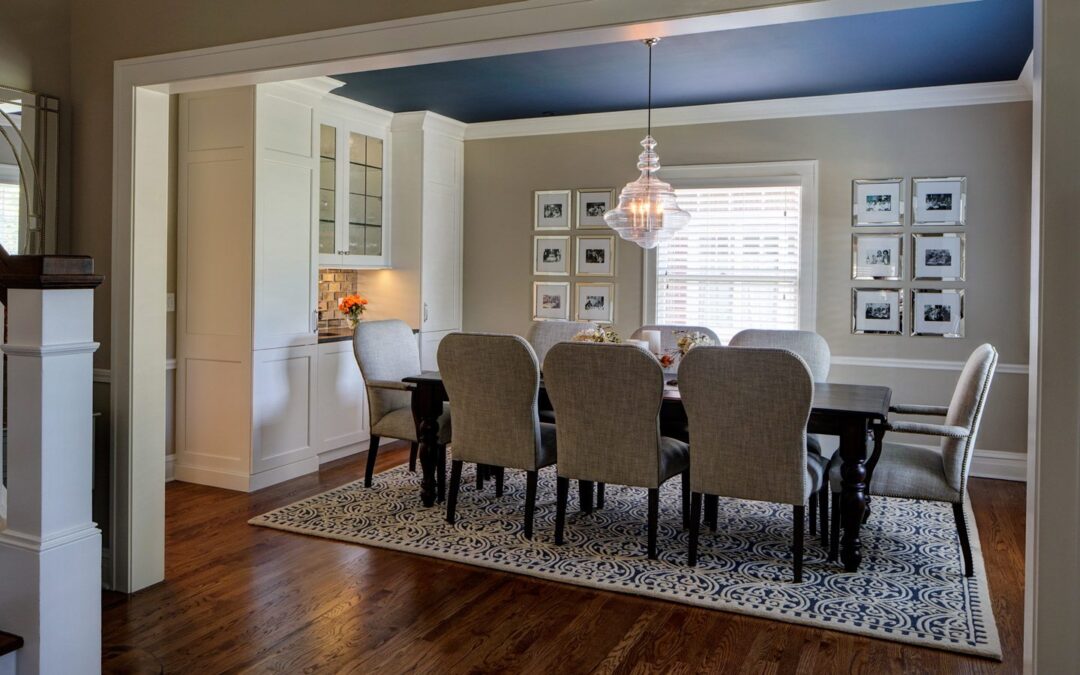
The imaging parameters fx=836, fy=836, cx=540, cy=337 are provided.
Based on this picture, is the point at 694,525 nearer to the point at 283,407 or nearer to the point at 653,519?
the point at 653,519

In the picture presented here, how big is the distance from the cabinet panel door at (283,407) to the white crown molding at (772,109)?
2523mm

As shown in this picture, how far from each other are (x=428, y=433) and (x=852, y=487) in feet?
7.06

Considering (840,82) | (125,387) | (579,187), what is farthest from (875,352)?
(125,387)

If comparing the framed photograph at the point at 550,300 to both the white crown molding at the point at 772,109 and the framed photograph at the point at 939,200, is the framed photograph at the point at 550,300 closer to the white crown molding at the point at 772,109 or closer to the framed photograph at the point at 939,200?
the white crown molding at the point at 772,109

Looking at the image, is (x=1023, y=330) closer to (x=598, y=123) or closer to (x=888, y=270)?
(x=888, y=270)

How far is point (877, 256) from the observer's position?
18.4 ft

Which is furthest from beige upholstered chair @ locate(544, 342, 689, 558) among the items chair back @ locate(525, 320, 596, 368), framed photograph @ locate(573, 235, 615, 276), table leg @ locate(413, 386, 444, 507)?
Answer: framed photograph @ locate(573, 235, 615, 276)

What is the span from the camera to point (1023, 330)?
17.3 feet

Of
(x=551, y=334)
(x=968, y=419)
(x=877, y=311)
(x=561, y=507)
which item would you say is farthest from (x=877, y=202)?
(x=561, y=507)

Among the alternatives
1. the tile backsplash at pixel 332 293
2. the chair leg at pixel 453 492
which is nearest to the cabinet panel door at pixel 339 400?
the tile backsplash at pixel 332 293

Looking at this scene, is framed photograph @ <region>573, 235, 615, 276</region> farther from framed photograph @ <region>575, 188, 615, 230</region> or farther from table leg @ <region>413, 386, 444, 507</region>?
table leg @ <region>413, 386, 444, 507</region>

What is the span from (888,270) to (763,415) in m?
2.71

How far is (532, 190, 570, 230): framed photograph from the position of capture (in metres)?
6.57

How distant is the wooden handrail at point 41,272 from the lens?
1.97 metres
